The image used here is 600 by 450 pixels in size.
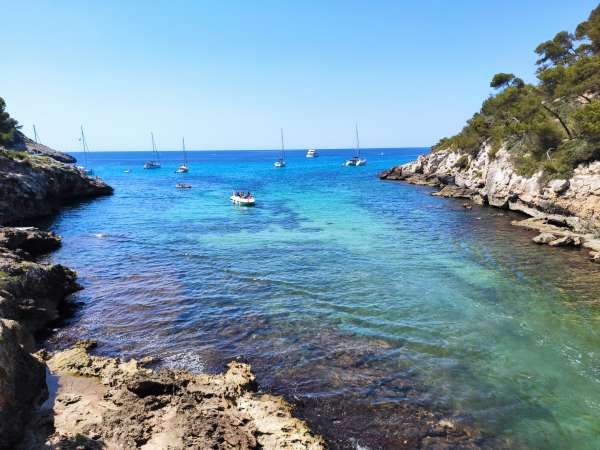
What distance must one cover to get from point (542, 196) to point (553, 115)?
13.9 metres

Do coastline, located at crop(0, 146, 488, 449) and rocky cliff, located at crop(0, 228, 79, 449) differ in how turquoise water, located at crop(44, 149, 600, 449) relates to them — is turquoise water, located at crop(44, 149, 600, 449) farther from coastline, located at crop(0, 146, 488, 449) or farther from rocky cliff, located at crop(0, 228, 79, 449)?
rocky cliff, located at crop(0, 228, 79, 449)

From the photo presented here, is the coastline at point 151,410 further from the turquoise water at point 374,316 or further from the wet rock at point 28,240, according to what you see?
the wet rock at point 28,240

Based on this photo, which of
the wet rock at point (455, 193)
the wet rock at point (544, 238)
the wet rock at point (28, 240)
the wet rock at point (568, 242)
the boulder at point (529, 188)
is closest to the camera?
the wet rock at point (28, 240)

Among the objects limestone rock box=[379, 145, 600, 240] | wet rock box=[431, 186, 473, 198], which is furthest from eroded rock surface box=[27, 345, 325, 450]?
wet rock box=[431, 186, 473, 198]

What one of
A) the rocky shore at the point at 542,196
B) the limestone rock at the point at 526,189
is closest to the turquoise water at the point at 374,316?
the rocky shore at the point at 542,196

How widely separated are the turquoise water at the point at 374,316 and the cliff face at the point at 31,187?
29.7 feet

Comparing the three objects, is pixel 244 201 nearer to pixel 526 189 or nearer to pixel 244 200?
pixel 244 200

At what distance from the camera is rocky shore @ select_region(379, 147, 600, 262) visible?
32.2 m

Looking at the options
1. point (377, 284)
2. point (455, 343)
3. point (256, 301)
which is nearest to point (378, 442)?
point (455, 343)

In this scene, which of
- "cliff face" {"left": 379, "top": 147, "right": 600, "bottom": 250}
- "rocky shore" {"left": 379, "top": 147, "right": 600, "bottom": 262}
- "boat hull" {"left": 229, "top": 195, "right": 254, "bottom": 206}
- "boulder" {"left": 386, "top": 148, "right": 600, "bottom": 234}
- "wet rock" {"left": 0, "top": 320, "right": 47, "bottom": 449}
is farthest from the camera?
"boat hull" {"left": 229, "top": 195, "right": 254, "bottom": 206}

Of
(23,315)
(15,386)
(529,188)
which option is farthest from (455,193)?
(15,386)

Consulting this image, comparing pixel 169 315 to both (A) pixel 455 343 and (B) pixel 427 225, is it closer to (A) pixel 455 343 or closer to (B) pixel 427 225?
(A) pixel 455 343

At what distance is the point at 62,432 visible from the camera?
955 cm

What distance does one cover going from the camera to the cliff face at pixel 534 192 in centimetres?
3362
